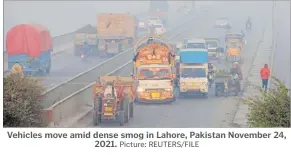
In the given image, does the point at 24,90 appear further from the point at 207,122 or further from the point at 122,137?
the point at 207,122

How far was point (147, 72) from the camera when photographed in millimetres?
30266

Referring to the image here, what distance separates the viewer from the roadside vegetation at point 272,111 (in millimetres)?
15781

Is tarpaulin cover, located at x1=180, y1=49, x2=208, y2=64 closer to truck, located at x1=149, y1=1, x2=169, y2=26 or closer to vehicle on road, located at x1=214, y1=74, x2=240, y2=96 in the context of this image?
vehicle on road, located at x1=214, y1=74, x2=240, y2=96

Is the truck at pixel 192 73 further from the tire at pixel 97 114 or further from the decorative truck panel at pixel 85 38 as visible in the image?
the decorative truck panel at pixel 85 38

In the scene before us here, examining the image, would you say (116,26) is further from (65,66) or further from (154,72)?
(154,72)

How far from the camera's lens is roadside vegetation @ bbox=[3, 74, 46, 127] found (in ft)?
54.9

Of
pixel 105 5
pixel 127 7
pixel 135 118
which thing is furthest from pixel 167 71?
pixel 127 7

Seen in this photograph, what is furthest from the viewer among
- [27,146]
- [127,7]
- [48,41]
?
[127,7]

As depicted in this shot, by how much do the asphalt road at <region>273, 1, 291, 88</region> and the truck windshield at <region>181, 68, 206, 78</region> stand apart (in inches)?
237

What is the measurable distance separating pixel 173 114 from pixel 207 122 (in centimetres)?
221

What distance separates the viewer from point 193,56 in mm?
32406

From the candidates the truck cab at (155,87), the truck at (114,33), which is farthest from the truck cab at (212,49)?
the truck cab at (155,87)

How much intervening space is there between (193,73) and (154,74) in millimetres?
2289

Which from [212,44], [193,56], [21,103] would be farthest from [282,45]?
[21,103]
